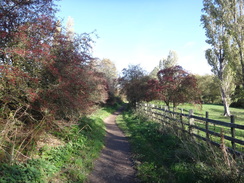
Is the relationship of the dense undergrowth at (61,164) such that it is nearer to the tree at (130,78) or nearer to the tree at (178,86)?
the tree at (178,86)

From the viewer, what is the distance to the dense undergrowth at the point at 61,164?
3092 mm

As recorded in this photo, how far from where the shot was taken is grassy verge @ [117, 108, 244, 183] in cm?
322

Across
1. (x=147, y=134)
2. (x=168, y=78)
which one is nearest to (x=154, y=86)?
(x=168, y=78)

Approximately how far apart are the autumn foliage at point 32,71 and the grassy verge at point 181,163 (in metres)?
3.19

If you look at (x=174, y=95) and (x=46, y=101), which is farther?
(x=174, y=95)

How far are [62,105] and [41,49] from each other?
2.03 m

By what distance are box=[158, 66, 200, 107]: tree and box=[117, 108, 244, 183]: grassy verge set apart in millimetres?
5159

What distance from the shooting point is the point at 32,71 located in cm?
518

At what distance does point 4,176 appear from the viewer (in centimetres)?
285

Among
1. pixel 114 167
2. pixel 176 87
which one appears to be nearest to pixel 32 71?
pixel 114 167

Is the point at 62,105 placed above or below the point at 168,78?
below

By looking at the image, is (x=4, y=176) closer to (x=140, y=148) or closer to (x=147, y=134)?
(x=140, y=148)

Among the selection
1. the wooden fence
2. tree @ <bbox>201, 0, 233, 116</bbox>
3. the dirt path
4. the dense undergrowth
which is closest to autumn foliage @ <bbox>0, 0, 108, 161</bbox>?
the dense undergrowth

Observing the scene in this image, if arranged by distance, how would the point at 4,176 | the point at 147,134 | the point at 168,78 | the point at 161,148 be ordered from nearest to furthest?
the point at 4,176
the point at 161,148
the point at 147,134
the point at 168,78
